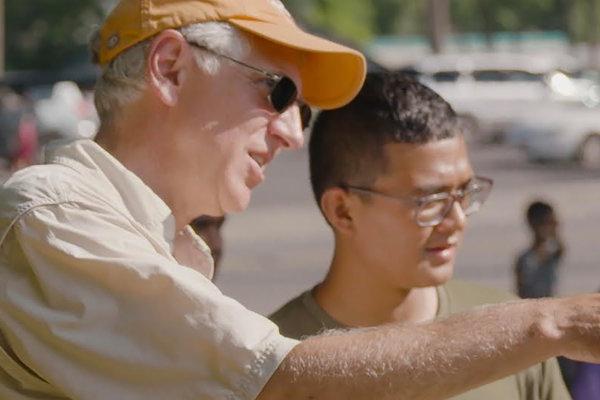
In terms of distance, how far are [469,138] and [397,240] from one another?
36.8m

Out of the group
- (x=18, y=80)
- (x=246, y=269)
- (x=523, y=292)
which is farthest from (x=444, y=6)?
(x=523, y=292)

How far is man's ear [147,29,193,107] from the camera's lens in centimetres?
301

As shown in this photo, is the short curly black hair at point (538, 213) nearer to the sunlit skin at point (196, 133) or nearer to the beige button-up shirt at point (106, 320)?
the sunlit skin at point (196, 133)

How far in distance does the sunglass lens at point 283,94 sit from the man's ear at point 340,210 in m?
1.26

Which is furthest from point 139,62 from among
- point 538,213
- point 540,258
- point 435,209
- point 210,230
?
point 538,213

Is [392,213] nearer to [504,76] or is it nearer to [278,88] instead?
[278,88]

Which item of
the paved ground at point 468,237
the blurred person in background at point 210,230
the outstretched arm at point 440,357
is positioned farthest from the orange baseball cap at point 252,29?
the paved ground at point 468,237

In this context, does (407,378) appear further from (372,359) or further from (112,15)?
(112,15)

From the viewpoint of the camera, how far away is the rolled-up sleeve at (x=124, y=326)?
2.60m

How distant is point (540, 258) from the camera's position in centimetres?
1111

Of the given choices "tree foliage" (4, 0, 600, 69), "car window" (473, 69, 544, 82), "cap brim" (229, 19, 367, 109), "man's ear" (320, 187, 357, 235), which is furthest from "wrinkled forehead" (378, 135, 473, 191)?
"tree foliage" (4, 0, 600, 69)

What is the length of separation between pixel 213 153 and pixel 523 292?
8020 mm

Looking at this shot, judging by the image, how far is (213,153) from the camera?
9.77ft

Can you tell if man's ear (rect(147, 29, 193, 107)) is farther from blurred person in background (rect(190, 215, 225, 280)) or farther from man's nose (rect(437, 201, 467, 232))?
blurred person in background (rect(190, 215, 225, 280))
